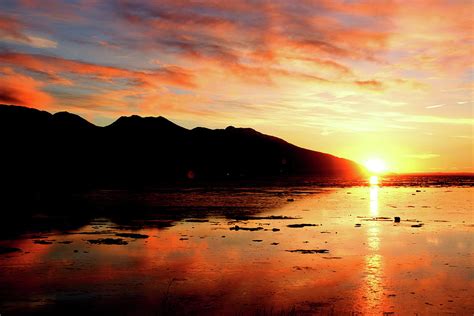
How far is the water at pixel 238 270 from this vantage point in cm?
1622

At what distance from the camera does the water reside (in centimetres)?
1622

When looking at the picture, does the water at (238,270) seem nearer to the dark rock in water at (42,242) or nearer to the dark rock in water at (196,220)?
the dark rock in water at (42,242)

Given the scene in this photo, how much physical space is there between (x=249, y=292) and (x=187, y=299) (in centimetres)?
239

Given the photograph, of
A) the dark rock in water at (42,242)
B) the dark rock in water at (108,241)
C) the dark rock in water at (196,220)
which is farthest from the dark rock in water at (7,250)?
the dark rock in water at (196,220)

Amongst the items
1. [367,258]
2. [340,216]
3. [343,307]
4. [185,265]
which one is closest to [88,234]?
[185,265]

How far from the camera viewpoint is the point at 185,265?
73.5 ft

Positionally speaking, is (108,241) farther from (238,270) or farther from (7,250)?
(238,270)

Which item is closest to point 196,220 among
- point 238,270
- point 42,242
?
point 42,242

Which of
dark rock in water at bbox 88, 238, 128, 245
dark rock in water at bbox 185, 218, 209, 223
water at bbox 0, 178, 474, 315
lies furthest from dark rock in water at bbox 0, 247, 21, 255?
dark rock in water at bbox 185, 218, 209, 223

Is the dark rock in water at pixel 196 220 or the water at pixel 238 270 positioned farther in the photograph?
the dark rock in water at pixel 196 220

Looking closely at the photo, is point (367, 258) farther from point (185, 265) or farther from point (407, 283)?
point (185, 265)

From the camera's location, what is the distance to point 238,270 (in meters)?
21.4

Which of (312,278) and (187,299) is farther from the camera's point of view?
(312,278)

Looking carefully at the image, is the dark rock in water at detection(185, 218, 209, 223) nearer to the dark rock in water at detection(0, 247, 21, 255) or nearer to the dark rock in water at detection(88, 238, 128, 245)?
the dark rock in water at detection(88, 238, 128, 245)
